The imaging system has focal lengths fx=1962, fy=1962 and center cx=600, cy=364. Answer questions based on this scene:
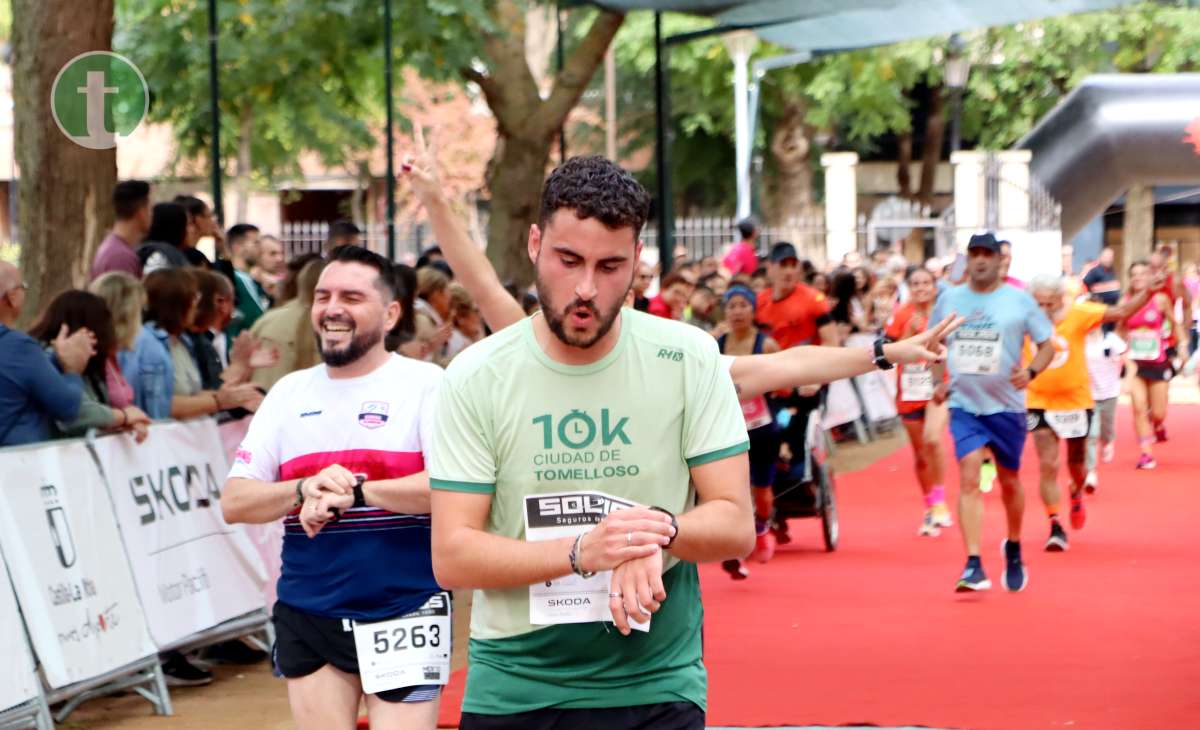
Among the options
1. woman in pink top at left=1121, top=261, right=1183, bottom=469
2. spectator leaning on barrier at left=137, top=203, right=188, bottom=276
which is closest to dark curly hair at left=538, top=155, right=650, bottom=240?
spectator leaning on barrier at left=137, top=203, right=188, bottom=276

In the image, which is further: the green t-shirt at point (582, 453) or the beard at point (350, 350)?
the beard at point (350, 350)

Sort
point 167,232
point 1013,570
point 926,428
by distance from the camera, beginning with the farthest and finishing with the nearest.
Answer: point 926,428, point 1013,570, point 167,232

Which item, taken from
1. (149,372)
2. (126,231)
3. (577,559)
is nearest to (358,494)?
(577,559)

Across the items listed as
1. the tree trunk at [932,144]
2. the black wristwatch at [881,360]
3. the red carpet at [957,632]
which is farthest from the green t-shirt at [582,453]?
the tree trunk at [932,144]

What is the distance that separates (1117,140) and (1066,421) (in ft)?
52.1

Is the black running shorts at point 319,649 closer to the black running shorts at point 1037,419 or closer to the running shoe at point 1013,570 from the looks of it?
the running shoe at point 1013,570

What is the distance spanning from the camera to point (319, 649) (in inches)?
208

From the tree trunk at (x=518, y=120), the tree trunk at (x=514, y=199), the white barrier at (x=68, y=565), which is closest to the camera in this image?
the white barrier at (x=68, y=565)

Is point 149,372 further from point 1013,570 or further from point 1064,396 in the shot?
point 1064,396

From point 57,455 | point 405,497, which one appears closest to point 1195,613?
point 57,455

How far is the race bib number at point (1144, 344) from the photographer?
758 inches

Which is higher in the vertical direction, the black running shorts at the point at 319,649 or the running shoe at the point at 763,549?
the black running shorts at the point at 319,649

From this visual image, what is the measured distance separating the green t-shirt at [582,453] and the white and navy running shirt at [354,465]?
1465 millimetres

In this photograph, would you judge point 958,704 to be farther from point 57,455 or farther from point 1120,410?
point 1120,410
